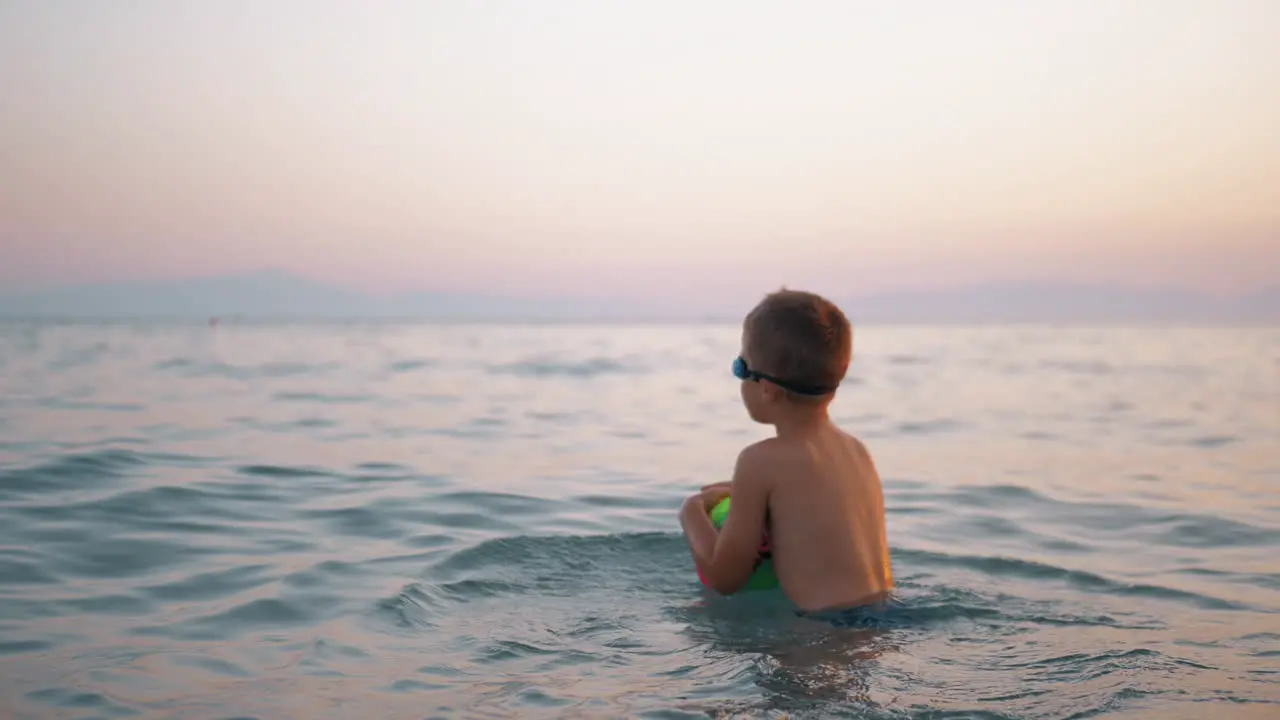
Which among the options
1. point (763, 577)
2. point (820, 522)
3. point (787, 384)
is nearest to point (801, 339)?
point (787, 384)

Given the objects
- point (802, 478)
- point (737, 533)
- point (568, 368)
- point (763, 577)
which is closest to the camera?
point (802, 478)

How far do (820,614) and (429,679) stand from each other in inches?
64.3

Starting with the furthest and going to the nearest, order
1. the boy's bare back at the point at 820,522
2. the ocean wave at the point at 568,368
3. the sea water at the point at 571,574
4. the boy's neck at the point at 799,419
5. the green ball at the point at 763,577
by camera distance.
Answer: the ocean wave at the point at 568,368 < the green ball at the point at 763,577 < the boy's neck at the point at 799,419 < the boy's bare back at the point at 820,522 < the sea water at the point at 571,574

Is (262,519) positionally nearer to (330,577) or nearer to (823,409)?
(330,577)

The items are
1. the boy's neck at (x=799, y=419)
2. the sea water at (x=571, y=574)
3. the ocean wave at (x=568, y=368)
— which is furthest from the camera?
the ocean wave at (x=568, y=368)

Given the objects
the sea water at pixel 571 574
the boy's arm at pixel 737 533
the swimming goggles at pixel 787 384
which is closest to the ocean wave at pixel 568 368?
the sea water at pixel 571 574

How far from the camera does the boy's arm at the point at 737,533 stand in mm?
4320

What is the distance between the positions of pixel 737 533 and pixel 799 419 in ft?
1.84

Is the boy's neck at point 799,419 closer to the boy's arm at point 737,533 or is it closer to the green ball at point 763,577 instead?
the boy's arm at point 737,533

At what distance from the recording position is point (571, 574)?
5.71 metres

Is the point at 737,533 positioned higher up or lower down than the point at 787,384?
lower down

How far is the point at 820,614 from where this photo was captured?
4320 mm

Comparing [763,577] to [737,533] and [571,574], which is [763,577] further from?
[571,574]

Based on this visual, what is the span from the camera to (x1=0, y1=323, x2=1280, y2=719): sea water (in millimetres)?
3664
